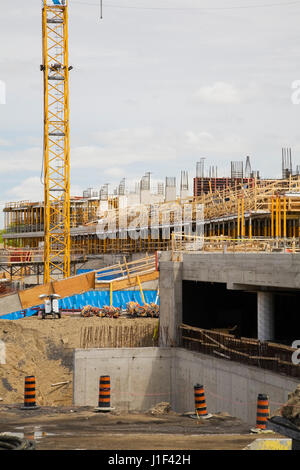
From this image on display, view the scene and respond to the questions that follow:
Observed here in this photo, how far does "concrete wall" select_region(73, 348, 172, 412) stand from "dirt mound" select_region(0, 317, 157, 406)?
236 centimetres

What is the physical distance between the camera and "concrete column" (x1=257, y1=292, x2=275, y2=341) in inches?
821

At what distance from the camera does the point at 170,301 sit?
1013 inches

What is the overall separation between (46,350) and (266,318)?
41.9ft

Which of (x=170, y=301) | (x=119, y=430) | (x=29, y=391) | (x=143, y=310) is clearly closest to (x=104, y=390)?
(x=29, y=391)

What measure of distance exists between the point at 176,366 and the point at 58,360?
23.3 ft

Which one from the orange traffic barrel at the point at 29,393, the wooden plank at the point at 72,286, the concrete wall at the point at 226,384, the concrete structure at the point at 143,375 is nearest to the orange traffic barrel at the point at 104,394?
the orange traffic barrel at the point at 29,393

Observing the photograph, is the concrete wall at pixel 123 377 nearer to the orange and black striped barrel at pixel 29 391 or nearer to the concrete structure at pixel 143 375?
the concrete structure at pixel 143 375

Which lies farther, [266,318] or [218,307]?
[218,307]

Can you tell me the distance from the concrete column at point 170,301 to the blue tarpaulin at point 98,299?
9.91m

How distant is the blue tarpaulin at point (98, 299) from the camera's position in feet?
122

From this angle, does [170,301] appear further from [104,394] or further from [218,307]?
[104,394]

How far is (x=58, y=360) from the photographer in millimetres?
29219

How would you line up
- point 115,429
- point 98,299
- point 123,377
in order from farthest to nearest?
point 98,299 < point 123,377 < point 115,429
